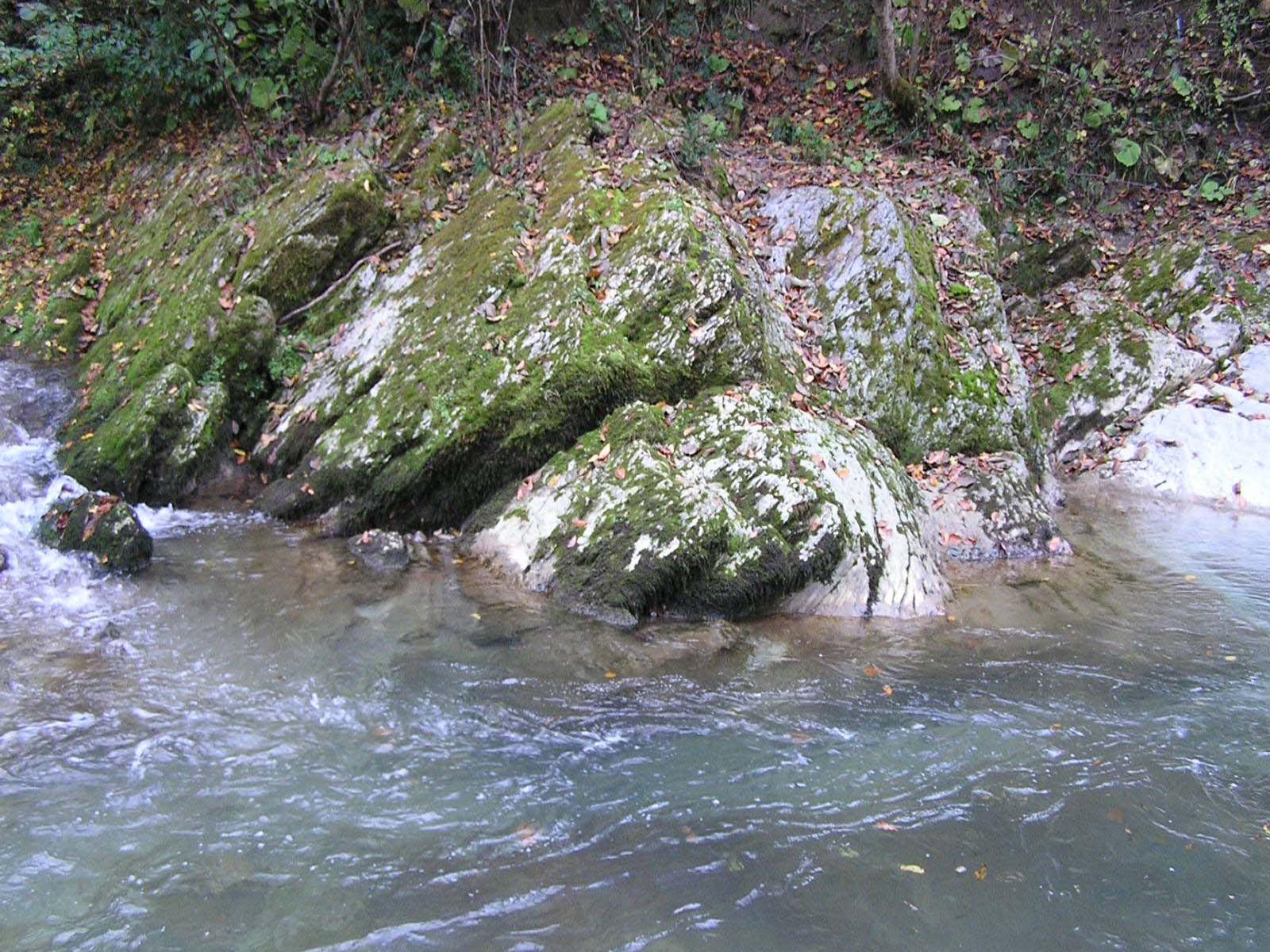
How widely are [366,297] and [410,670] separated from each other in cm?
504

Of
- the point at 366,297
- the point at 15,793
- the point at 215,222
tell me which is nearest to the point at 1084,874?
the point at 15,793

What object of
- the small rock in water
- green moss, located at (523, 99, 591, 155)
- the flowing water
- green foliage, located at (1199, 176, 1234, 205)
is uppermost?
green foliage, located at (1199, 176, 1234, 205)

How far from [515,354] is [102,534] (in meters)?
3.37

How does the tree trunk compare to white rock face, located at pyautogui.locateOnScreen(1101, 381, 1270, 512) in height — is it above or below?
above

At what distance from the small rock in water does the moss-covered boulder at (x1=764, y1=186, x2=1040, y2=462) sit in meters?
4.18

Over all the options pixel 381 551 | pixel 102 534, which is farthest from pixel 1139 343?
pixel 102 534

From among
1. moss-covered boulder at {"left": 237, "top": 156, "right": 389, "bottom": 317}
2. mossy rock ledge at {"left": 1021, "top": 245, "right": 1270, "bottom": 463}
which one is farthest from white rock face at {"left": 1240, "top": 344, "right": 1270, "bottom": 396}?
moss-covered boulder at {"left": 237, "top": 156, "right": 389, "bottom": 317}

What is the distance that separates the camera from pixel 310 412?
7977 millimetres

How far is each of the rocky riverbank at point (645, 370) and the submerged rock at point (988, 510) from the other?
0.03 meters

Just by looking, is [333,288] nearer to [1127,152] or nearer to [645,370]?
[645,370]

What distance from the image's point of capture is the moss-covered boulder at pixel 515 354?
7.06m

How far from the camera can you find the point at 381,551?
6.62 metres

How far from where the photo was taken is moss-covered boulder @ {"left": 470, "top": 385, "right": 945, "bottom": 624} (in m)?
5.86

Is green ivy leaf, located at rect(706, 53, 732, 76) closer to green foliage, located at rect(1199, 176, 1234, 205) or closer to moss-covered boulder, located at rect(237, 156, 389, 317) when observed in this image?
moss-covered boulder, located at rect(237, 156, 389, 317)
